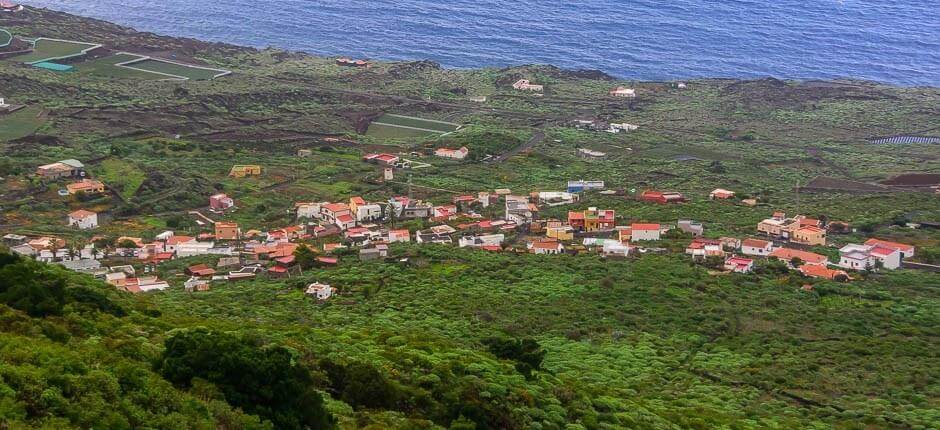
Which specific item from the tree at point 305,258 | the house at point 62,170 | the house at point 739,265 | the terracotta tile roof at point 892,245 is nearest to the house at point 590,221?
the house at point 739,265

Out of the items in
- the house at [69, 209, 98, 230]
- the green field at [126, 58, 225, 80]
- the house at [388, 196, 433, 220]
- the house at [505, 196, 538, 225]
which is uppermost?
the house at [505, 196, 538, 225]

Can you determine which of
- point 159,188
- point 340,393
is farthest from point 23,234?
point 340,393

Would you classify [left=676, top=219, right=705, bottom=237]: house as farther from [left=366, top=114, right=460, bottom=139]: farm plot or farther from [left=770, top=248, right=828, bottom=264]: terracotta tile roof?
[left=366, top=114, right=460, bottom=139]: farm plot

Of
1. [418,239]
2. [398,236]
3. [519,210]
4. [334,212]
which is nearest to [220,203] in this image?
[334,212]

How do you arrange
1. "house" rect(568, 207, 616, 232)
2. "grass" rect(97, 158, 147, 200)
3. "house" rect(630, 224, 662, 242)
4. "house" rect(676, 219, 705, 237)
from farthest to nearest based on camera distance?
"grass" rect(97, 158, 147, 200) → "house" rect(568, 207, 616, 232) → "house" rect(676, 219, 705, 237) → "house" rect(630, 224, 662, 242)

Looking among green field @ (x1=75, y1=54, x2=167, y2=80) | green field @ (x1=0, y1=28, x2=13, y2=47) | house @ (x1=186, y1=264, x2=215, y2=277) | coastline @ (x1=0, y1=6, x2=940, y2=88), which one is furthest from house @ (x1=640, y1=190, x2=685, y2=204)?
green field @ (x1=0, y1=28, x2=13, y2=47)

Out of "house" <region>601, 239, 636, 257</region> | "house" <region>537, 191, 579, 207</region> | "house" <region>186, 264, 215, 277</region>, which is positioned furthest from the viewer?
"house" <region>537, 191, 579, 207</region>

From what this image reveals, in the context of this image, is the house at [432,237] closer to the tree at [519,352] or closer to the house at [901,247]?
the house at [901,247]

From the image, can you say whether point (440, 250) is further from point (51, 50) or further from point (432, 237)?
point (51, 50)
